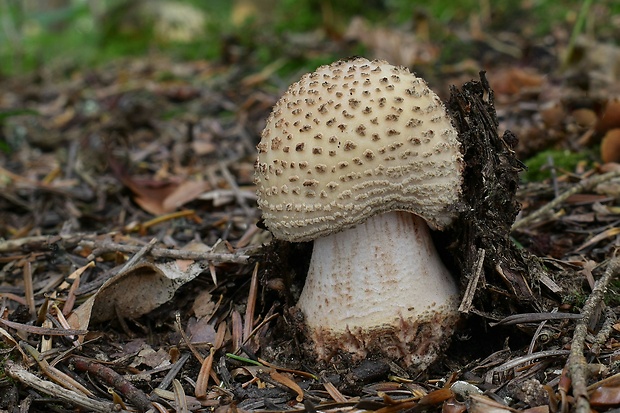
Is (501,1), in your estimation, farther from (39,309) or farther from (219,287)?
(39,309)

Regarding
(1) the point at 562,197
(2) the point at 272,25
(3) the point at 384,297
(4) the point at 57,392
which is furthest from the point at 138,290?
(2) the point at 272,25

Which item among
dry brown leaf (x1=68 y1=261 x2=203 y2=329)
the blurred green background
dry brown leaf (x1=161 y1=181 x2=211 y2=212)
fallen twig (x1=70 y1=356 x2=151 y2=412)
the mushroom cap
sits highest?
the blurred green background

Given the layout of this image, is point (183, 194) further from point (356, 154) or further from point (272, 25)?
point (272, 25)

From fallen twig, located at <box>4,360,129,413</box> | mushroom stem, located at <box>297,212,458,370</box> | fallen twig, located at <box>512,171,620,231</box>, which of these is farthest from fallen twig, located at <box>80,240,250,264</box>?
fallen twig, located at <box>512,171,620,231</box>

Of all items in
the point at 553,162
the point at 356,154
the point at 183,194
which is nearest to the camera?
the point at 356,154

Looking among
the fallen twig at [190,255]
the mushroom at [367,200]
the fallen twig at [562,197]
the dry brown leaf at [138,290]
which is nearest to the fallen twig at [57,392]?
the dry brown leaf at [138,290]

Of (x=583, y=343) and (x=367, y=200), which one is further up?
(x=367, y=200)

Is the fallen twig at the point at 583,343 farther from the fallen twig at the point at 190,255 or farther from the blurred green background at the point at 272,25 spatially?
the blurred green background at the point at 272,25

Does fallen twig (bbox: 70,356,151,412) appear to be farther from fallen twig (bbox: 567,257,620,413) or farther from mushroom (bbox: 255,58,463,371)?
fallen twig (bbox: 567,257,620,413)

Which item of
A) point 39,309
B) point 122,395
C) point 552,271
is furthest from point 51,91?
point 552,271
